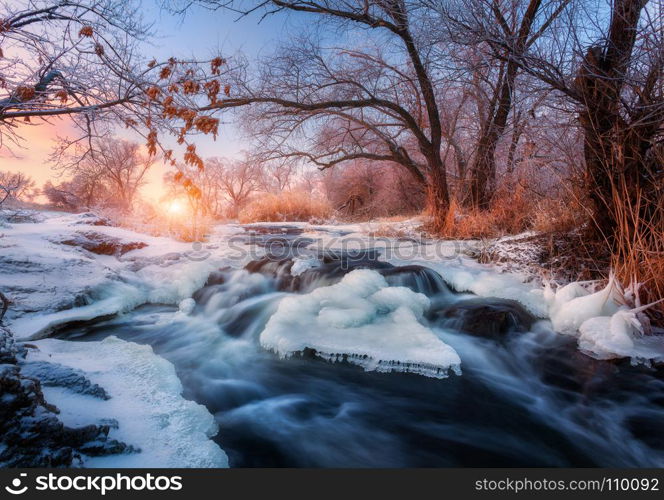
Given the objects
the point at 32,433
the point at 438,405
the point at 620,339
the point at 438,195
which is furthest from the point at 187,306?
the point at 438,195

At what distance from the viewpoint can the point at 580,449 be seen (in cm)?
188

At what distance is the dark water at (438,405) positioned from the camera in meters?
1.85

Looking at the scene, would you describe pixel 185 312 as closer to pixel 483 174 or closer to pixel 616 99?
pixel 616 99

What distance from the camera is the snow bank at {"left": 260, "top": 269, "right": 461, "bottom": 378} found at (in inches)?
97.0

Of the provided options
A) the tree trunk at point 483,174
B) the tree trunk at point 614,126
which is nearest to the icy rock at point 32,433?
the tree trunk at point 614,126

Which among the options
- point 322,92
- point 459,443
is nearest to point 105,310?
point 459,443

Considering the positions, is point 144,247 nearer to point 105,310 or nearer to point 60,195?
point 105,310

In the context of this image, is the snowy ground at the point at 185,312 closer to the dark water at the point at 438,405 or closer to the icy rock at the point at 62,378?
the icy rock at the point at 62,378

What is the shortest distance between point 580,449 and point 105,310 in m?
4.39

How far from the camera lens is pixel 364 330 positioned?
2850 millimetres

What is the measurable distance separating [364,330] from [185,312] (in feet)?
7.85

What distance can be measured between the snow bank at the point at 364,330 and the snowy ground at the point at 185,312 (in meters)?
0.01
